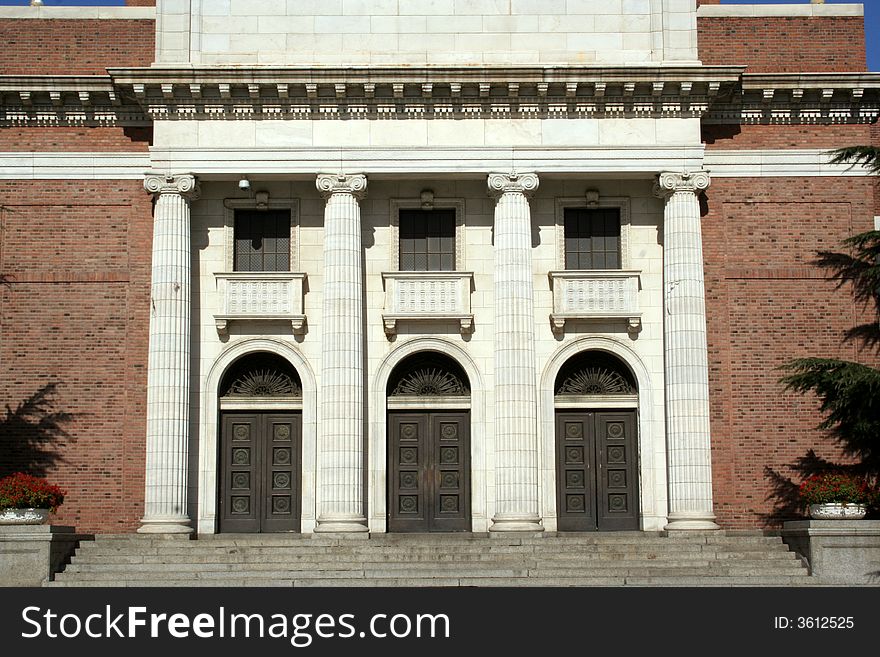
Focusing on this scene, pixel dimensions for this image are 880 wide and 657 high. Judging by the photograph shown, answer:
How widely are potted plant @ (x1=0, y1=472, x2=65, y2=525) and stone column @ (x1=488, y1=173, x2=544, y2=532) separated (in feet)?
28.8

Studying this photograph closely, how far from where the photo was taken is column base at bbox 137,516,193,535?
26.8 m

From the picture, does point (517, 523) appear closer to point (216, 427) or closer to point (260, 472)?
point (260, 472)

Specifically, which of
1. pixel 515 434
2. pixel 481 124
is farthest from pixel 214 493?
pixel 481 124

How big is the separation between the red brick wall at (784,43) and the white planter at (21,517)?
17091 mm

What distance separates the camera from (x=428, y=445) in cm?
2912

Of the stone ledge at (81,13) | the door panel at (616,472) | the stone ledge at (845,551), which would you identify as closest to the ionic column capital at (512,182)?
the door panel at (616,472)

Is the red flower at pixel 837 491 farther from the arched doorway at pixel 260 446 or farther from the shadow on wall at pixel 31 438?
the shadow on wall at pixel 31 438

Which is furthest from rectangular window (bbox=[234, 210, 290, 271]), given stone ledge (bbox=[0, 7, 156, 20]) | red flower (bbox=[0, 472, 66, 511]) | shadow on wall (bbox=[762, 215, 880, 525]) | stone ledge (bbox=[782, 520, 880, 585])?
stone ledge (bbox=[782, 520, 880, 585])

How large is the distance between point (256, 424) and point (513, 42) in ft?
33.0

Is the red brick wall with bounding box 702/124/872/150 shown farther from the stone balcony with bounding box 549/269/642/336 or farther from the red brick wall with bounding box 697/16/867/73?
the stone balcony with bounding box 549/269/642/336

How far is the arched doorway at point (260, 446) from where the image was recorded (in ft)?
94.5
